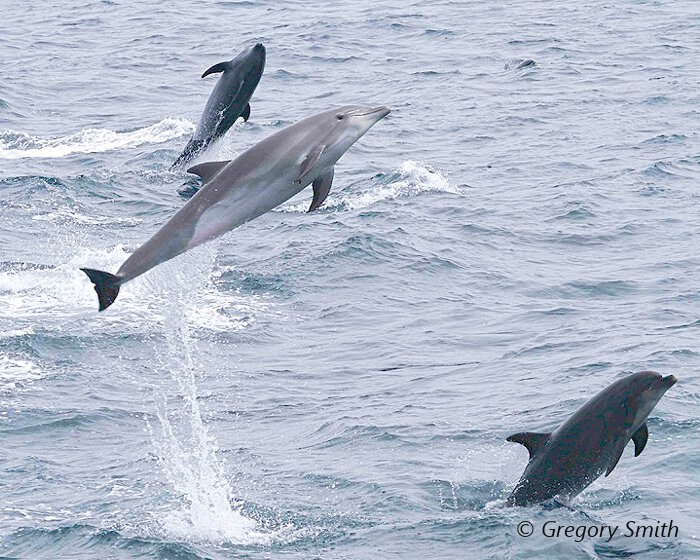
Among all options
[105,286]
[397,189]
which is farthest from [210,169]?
[397,189]

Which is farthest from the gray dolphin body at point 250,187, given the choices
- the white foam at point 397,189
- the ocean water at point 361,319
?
the white foam at point 397,189

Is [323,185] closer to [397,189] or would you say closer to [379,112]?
[379,112]

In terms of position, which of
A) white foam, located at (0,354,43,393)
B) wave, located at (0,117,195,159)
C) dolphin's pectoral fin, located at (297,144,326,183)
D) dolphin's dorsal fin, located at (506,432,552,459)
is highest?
dolphin's pectoral fin, located at (297,144,326,183)

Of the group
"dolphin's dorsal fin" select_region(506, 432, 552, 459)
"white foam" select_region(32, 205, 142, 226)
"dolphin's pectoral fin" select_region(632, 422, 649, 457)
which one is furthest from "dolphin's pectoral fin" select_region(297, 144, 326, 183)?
"white foam" select_region(32, 205, 142, 226)

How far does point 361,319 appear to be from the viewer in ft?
84.0

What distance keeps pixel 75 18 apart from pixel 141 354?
40656 mm

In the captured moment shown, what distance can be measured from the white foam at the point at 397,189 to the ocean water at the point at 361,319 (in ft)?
0.38

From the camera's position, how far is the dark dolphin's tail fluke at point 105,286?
12.3m

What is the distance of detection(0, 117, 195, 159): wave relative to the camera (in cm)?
3841

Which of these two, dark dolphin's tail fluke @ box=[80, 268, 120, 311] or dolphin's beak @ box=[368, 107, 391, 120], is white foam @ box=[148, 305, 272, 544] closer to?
dark dolphin's tail fluke @ box=[80, 268, 120, 311]

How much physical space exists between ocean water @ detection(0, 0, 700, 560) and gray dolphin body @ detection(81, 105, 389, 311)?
16.4 feet

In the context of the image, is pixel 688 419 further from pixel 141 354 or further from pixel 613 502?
pixel 141 354

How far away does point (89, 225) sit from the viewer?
31.3m

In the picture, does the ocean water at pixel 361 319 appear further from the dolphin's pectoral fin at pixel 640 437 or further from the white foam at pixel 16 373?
the dolphin's pectoral fin at pixel 640 437
